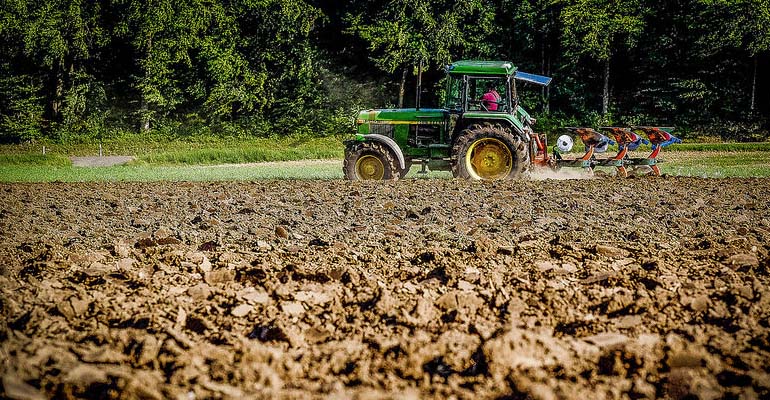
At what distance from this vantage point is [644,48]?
32.7 m

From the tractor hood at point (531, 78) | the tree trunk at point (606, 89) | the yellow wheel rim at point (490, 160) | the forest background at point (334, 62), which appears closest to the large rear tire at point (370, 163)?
the yellow wheel rim at point (490, 160)

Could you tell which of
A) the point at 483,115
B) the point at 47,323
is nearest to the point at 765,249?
the point at 47,323

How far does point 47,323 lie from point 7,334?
26 cm

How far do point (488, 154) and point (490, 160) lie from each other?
136 millimetres

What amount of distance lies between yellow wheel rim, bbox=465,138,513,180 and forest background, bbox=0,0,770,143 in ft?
67.1

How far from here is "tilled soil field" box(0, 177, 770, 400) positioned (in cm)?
256

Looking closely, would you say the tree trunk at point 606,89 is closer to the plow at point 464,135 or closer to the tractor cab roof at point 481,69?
the plow at point 464,135

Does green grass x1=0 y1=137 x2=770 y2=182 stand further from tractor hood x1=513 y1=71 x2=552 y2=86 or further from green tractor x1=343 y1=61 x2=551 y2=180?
tractor hood x1=513 y1=71 x2=552 y2=86

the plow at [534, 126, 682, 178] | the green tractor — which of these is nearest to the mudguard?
the green tractor

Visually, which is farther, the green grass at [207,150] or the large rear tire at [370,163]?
the green grass at [207,150]

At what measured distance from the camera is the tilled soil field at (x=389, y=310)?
8.39ft

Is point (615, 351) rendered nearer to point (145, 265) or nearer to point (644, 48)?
point (145, 265)

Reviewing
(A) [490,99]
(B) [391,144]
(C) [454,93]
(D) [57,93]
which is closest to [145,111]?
(D) [57,93]

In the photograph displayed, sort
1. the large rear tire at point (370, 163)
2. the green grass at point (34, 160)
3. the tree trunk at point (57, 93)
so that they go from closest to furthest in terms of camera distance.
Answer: the large rear tire at point (370, 163) < the green grass at point (34, 160) < the tree trunk at point (57, 93)
